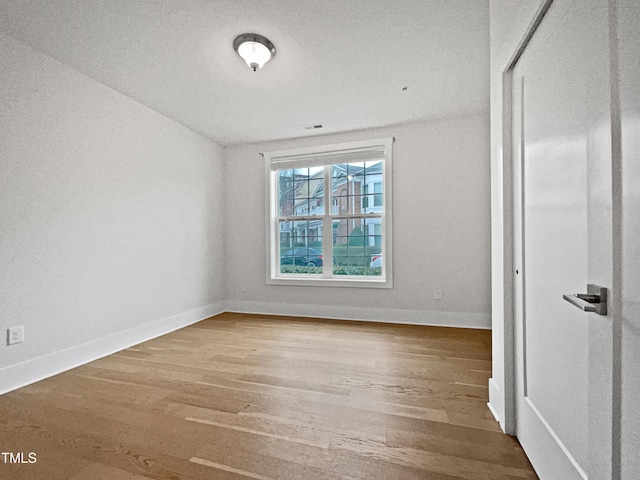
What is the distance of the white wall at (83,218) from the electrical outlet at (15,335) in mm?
35

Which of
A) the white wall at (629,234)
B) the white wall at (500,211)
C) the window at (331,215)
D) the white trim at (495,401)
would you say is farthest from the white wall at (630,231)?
the window at (331,215)

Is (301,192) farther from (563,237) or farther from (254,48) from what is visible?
(563,237)

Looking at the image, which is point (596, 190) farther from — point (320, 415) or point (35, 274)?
point (35, 274)

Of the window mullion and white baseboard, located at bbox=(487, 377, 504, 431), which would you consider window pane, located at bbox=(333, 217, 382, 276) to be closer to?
the window mullion

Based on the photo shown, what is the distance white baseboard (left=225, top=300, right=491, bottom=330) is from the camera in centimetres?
372

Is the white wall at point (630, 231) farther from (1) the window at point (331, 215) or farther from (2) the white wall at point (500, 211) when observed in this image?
(1) the window at point (331, 215)

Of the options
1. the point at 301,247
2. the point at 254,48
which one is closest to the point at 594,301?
the point at 254,48

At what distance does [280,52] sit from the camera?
246cm

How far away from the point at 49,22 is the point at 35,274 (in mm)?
1796

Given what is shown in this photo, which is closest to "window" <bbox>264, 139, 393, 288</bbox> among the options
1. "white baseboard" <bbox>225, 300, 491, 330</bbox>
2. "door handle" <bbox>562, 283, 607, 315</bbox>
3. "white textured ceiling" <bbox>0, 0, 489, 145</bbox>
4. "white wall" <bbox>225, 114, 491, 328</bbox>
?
"white wall" <bbox>225, 114, 491, 328</bbox>

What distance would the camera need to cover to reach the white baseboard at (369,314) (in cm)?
372

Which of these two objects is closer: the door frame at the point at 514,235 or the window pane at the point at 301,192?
the door frame at the point at 514,235

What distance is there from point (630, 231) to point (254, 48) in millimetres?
2443

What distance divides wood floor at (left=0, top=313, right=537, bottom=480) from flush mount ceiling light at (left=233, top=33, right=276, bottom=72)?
96.2 inches
